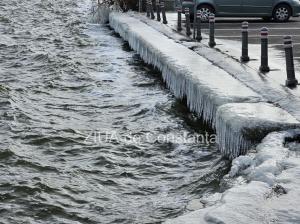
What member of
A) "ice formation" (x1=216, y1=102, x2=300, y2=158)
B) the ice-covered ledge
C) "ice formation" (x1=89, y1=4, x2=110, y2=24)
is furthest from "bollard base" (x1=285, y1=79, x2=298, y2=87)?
"ice formation" (x1=89, y1=4, x2=110, y2=24)

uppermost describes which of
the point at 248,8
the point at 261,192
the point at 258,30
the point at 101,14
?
the point at 248,8

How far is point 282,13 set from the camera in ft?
70.8

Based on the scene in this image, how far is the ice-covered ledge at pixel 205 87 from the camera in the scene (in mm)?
8070

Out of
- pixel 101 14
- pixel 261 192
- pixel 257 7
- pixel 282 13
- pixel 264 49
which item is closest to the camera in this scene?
pixel 261 192

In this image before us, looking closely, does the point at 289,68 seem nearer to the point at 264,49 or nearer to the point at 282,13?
the point at 264,49

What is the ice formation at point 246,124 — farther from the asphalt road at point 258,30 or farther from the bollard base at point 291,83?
the asphalt road at point 258,30

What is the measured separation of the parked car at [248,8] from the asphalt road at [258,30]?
1.05 ft

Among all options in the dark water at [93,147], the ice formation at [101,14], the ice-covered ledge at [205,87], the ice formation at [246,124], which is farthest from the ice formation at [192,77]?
the ice formation at [101,14]

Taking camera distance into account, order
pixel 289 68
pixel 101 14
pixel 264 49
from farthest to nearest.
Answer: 1. pixel 101 14
2. pixel 264 49
3. pixel 289 68

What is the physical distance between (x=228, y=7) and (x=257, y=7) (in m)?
1.06

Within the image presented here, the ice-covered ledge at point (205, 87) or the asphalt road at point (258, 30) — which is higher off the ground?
the asphalt road at point (258, 30)

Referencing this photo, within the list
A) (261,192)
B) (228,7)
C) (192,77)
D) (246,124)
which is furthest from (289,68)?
(228,7)

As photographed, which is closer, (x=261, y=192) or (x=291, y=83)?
(x=261, y=192)

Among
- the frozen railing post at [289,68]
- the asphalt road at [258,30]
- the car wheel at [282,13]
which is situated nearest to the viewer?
the frozen railing post at [289,68]
